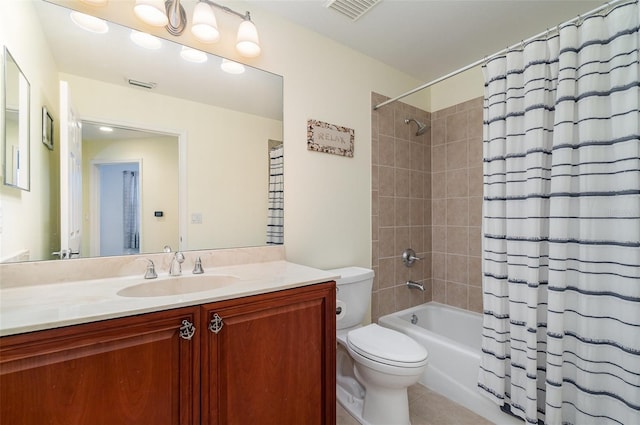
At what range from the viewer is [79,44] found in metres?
1.21

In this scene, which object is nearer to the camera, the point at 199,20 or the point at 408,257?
the point at 199,20

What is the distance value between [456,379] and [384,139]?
1.76m

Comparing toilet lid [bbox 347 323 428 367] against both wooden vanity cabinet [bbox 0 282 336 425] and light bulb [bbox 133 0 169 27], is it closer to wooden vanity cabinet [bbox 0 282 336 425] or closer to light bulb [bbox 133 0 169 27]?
wooden vanity cabinet [bbox 0 282 336 425]

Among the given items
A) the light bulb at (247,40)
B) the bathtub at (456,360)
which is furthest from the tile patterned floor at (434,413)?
the light bulb at (247,40)

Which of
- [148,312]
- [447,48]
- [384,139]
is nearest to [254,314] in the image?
[148,312]

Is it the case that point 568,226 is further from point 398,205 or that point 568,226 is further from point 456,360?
point 398,205

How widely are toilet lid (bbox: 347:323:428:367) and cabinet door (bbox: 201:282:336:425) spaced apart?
0.27m

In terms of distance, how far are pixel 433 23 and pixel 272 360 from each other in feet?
7.06

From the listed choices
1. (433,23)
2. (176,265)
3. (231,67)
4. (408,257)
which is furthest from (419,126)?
(176,265)

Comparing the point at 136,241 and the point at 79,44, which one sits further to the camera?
the point at 136,241

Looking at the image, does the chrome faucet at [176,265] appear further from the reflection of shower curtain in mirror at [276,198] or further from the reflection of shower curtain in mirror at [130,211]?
the reflection of shower curtain in mirror at [276,198]

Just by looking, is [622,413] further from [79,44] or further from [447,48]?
[79,44]

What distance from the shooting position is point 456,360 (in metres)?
1.74

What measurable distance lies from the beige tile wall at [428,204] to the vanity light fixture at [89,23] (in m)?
1.70
